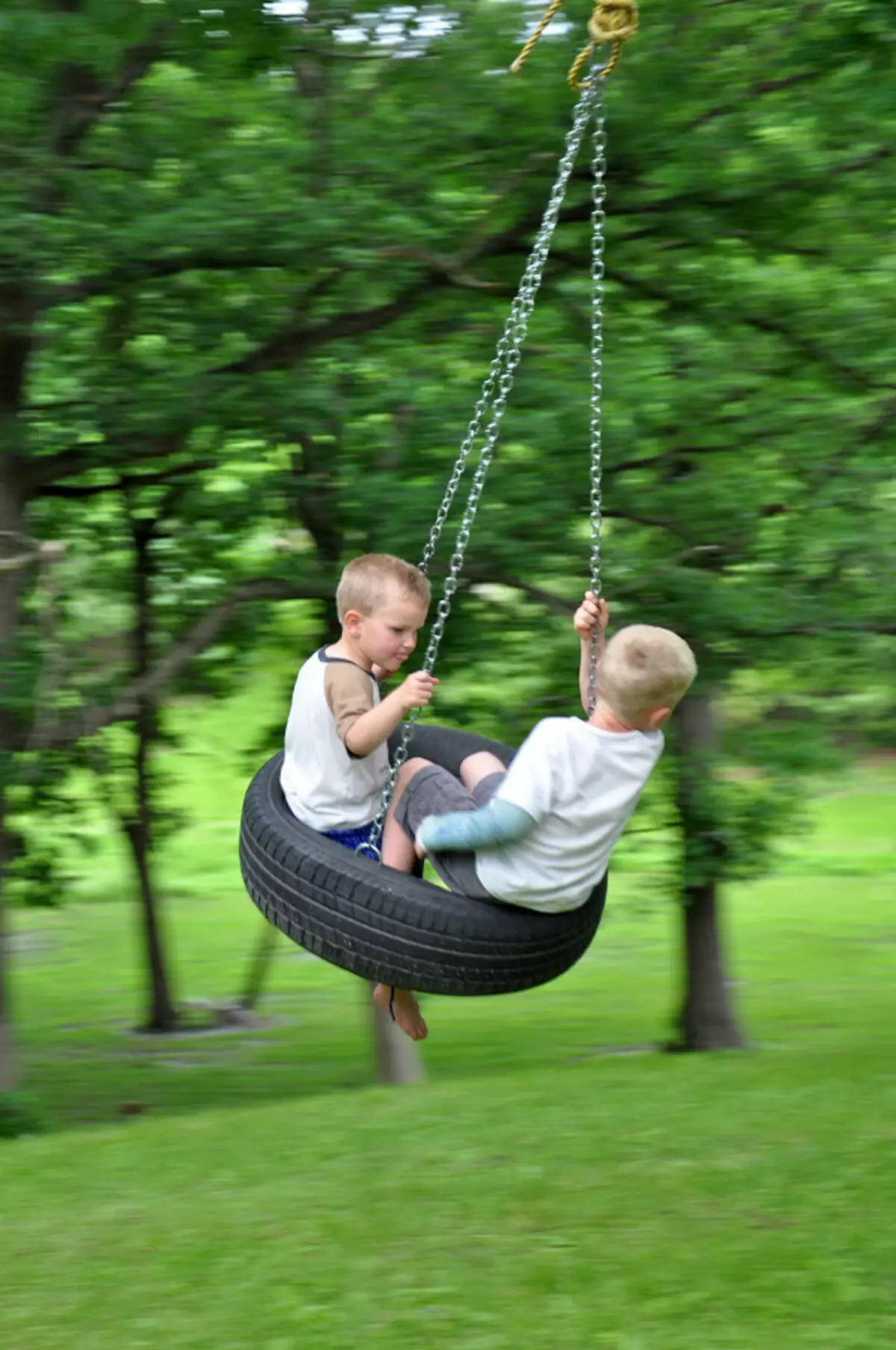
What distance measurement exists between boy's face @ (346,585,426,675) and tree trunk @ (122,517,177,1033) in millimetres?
5007

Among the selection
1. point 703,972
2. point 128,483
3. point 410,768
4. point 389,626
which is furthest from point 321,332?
point 703,972

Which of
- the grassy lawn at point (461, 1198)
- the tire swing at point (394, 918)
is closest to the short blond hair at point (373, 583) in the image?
the tire swing at point (394, 918)

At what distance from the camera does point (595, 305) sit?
200 inches

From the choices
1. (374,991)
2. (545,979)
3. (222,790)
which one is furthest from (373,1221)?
(222,790)

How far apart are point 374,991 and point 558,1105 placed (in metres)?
4.83

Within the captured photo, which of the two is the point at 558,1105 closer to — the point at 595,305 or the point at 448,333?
the point at 448,333

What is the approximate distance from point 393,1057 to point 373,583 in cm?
830

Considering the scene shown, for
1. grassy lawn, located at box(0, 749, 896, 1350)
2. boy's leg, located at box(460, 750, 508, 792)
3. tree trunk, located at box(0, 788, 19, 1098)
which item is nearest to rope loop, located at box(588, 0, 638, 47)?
boy's leg, located at box(460, 750, 508, 792)

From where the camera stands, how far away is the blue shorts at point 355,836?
4.66 metres

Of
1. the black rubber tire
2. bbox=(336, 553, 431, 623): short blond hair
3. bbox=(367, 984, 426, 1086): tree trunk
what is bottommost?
bbox=(367, 984, 426, 1086): tree trunk

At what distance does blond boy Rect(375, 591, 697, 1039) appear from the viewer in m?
4.10

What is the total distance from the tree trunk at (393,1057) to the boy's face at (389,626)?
802cm

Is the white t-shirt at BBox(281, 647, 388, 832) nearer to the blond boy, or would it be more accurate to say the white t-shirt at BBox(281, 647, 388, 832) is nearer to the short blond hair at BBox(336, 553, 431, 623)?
the short blond hair at BBox(336, 553, 431, 623)

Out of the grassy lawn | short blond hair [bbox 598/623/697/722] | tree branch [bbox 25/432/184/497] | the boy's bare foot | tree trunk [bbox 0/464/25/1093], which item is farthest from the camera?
tree branch [bbox 25/432/184/497]
